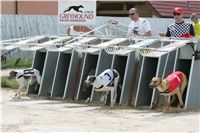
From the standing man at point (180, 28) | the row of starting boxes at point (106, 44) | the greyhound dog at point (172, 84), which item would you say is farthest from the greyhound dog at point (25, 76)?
the greyhound dog at point (172, 84)

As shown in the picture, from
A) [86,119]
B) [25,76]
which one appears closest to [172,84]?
[86,119]

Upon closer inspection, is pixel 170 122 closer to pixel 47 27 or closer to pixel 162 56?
pixel 162 56

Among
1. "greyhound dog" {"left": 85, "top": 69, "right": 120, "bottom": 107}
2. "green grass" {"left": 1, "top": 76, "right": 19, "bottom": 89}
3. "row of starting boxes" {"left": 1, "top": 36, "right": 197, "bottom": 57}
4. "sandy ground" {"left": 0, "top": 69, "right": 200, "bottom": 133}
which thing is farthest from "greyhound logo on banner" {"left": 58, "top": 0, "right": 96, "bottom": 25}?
"greyhound dog" {"left": 85, "top": 69, "right": 120, "bottom": 107}

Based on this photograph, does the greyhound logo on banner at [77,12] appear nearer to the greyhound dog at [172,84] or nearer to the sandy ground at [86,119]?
the sandy ground at [86,119]

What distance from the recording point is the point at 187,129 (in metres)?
8.97

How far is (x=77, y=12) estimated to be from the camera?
15.0 metres

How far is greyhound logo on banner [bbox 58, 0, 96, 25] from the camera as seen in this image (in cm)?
1498

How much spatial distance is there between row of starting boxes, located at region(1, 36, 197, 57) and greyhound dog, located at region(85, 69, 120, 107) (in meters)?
0.46

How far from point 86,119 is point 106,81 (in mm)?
1679

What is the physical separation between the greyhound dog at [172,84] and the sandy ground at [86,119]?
1.35 feet

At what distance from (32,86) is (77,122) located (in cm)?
438

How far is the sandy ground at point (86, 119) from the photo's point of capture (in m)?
9.16

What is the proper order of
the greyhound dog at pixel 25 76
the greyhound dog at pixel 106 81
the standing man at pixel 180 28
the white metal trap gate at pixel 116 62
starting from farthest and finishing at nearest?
the greyhound dog at pixel 25 76 < the standing man at pixel 180 28 < the greyhound dog at pixel 106 81 < the white metal trap gate at pixel 116 62

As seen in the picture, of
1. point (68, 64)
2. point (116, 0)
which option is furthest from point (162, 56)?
point (116, 0)
